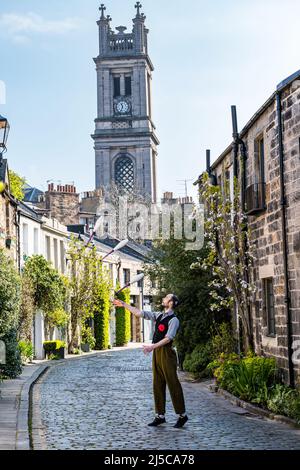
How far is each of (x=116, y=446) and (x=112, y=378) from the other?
39.4 ft

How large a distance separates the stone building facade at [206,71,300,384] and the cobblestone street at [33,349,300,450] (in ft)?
5.10

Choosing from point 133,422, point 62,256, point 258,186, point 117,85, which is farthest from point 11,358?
point 117,85

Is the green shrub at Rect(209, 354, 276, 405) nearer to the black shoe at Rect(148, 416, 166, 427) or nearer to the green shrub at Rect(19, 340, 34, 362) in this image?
the black shoe at Rect(148, 416, 166, 427)

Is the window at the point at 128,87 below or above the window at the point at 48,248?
above

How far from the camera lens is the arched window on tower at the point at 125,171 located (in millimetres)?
95000

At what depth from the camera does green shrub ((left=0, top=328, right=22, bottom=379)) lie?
889 inches

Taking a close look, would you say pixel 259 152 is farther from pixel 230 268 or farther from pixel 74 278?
pixel 74 278

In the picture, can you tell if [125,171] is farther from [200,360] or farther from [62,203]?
[200,360]

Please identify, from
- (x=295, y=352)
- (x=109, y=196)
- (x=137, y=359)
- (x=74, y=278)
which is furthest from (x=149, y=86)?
(x=295, y=352)

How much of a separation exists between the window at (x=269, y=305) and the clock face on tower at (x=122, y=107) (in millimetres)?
80596

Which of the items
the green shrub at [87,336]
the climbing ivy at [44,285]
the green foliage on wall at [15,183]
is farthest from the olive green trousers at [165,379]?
the green shrub at [87,336]

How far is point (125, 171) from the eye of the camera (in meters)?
95.9

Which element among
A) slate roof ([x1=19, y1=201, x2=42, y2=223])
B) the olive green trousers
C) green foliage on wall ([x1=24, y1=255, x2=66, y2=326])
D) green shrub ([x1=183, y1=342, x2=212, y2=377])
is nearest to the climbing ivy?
green foliage on wall ([x1=24, y1=255, x2=66, y2=326])

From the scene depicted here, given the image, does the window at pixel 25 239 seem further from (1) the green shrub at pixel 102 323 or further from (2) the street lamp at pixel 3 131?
(2) the street lamp at pixel 3 131
